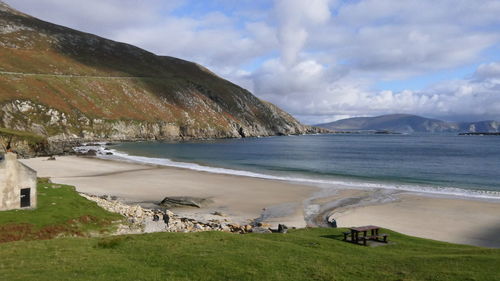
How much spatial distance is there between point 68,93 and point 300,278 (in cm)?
14277

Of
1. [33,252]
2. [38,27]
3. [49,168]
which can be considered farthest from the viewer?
[38,27]

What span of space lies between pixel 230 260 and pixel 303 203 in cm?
2558

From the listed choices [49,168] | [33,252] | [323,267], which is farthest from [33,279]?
[49,168]

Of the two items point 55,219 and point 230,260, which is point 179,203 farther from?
point 230,260

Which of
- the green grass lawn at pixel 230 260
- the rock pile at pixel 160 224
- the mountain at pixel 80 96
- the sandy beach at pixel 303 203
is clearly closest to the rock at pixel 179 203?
the sandy beach at pixel 303 203

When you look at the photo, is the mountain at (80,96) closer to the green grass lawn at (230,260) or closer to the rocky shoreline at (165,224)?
the rocky shoreline at (165,224)

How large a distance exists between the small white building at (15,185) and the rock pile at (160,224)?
6.41 meters

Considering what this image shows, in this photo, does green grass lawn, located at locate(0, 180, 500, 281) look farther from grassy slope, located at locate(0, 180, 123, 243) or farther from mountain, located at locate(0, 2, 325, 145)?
mountain, located at locate(0, 2, 325, 145)

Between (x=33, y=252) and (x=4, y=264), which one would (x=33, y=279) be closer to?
(x=4, y=264)

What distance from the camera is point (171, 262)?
1466cm

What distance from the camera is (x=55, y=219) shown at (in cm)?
2334

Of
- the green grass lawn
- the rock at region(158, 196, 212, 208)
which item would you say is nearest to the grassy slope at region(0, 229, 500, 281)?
the green grass lawn

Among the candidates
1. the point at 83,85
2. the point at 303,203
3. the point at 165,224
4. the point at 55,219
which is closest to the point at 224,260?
the point at 165,224

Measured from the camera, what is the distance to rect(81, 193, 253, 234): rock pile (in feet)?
85.0
